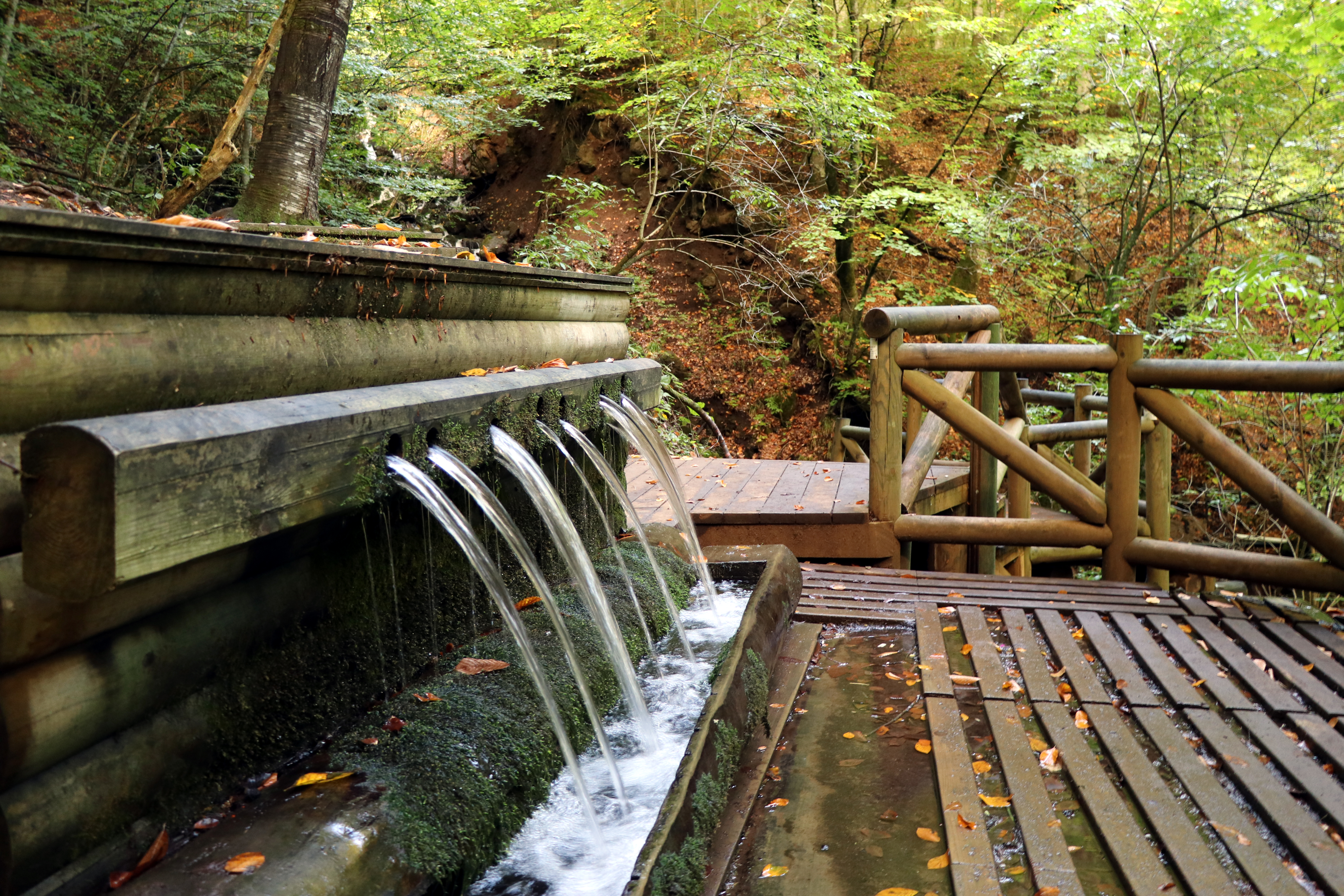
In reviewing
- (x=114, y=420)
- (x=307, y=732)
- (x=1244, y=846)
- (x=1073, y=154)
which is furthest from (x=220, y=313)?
(x=1073, y=154)

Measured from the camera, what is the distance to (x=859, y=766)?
2.63m

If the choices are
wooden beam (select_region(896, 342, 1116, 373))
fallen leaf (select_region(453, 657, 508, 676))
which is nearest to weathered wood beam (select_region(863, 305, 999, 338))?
wooden beam (select_region(896, 342, 1116, 373))

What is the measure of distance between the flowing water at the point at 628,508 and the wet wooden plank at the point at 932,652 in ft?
2.96

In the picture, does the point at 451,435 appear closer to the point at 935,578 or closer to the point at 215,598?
the point at 215,598

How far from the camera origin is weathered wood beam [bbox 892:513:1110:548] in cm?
467

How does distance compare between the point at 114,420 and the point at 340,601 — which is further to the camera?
the point at 340,601

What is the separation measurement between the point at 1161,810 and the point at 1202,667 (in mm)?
1339

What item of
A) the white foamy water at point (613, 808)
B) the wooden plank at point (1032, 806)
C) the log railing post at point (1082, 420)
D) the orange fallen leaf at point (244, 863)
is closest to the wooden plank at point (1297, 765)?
the wooden plank at point (1032, 806)

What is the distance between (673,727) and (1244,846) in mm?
1587

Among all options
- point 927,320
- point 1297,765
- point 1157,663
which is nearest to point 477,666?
point 1297,765

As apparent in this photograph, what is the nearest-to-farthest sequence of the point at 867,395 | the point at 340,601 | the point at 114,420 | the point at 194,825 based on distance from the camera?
the point at 114,420
the point at 194,825
the point at 340,601
the point at 867,395

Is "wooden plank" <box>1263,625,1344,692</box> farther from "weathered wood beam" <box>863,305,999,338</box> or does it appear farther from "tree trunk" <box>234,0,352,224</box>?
"tree trunk" <box>234,0,352,224</box>

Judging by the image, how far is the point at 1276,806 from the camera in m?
2.40

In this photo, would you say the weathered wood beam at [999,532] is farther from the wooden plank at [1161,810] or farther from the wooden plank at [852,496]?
the wooden plank at [1161,810]
